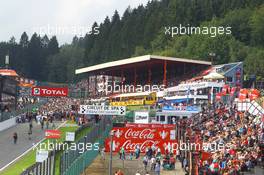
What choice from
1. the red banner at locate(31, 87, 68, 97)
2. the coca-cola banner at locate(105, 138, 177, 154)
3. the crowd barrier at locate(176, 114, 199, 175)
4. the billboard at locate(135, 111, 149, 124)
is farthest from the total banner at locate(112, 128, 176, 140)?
the red banner at locate(31, 87, 68, 97)

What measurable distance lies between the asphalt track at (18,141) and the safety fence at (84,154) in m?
5.50

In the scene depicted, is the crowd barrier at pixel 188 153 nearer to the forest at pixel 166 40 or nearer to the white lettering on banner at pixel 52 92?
the white lettering on banner at pixel 52 92

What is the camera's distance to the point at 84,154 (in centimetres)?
3309

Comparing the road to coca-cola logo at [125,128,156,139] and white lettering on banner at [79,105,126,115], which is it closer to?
coca-cola logo at [125,128,156,139]

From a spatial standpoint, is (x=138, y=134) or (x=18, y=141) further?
(x=18, y=141)

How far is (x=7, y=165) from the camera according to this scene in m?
37.8

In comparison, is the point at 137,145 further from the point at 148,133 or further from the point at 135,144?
the point at 148,133

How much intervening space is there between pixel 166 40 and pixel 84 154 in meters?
93.8

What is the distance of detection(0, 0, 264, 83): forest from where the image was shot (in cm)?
10219

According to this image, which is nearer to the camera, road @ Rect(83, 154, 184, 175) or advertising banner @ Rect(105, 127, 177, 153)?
road @ Rect(83, 154, 184, 175)

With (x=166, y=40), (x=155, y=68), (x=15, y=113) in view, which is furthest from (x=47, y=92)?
(x=166, y=40)

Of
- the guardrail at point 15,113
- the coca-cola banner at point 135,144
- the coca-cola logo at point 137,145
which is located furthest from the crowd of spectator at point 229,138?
the guardrail at point 15,113

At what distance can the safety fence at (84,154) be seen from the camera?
28.4m

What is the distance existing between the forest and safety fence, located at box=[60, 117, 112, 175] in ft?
157
